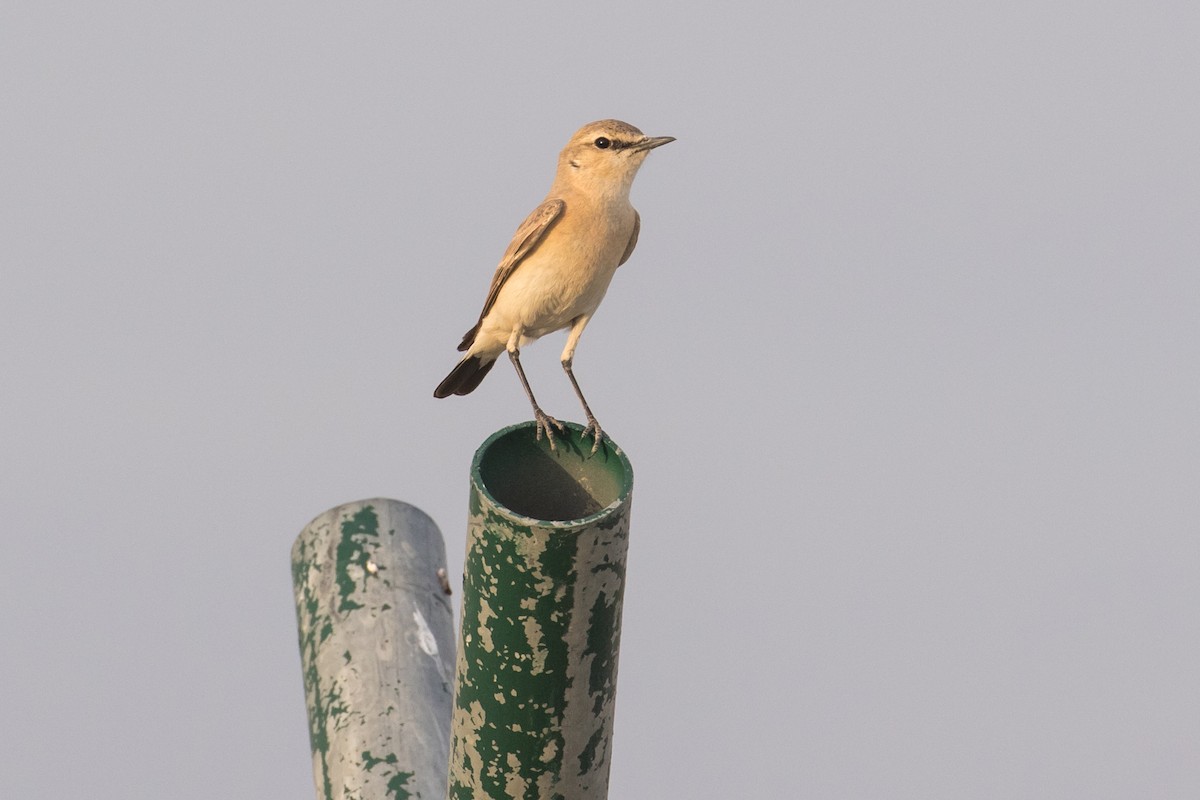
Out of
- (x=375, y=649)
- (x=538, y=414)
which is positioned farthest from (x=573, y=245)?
(x=375, y=649)

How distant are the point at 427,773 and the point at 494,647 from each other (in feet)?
8.10

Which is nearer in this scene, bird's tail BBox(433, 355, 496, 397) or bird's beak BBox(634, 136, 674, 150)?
bird's beak BBox(634, 136, 674, 150)

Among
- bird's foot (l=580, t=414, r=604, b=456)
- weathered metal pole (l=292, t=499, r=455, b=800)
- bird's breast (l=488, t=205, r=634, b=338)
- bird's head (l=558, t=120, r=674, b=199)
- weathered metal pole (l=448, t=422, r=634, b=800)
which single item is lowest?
weathered metal pole (l=292, t=499, r=455, b=800)

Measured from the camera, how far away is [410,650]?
1122 cm

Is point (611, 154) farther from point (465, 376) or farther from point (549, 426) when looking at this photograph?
point (549, 426)

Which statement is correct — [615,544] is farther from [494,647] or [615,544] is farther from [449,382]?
[449,382]

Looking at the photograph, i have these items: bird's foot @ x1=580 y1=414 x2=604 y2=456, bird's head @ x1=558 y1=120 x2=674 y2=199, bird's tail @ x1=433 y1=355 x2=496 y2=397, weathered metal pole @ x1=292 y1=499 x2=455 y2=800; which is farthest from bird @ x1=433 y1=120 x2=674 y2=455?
weathered metal pole @ x1=292 y1=499 x2=455 y2=800

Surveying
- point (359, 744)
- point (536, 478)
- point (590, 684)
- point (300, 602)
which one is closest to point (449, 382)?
point (300, 602)

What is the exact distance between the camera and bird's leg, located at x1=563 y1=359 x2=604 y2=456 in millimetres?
8883

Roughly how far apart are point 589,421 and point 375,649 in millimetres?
2374

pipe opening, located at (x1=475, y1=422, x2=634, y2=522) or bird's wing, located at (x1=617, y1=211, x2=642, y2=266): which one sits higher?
bird's wing, located at (x1=617, y1=211, x2=642, y2=266)

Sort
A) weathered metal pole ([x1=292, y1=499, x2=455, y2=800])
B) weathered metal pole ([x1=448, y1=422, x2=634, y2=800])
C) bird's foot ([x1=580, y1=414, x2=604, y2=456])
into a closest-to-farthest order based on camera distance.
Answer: weathered metal pole ([x1=448, y1=422, x2=634, y2=800]) < bird's foot ([x1=580, y1=414, x2=604, y2=456]) < weathered metal pole ([x1=292, y1=499, x2=455, y2=800])

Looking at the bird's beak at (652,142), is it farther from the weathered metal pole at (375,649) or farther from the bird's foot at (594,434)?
the weathered metal pole at (375,649)

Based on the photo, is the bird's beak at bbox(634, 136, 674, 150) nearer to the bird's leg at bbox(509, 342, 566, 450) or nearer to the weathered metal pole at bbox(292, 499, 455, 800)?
the bird's leg at bbox(509, 342, 566, 450)
